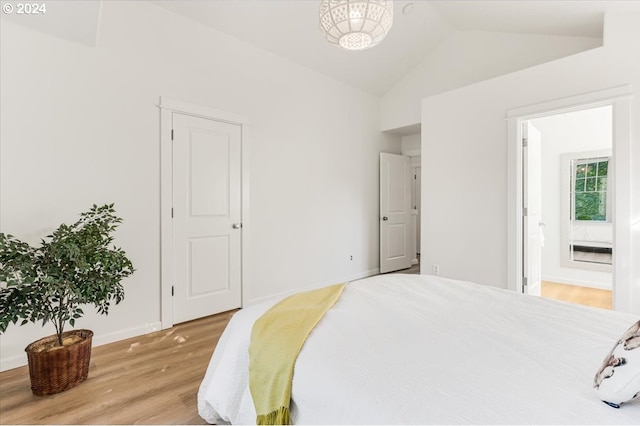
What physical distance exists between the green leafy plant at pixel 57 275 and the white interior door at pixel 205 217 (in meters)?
0.90

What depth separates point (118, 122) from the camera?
271 centimetres

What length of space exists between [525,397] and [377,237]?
444cm

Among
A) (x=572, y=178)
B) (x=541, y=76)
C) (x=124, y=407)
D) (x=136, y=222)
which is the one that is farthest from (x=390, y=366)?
(x=572, y=178)

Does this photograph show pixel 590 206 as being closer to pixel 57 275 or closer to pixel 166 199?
pixel 166 199

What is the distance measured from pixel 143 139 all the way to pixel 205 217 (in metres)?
0.91

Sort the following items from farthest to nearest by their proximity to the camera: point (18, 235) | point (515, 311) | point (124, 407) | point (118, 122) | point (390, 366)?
point (118, 122) < point (18, 235) < point (124, 407) < point (515, 311) < point (390, 366)

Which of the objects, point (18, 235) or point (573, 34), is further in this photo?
point (573, 34)

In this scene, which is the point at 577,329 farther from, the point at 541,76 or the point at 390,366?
the point at 541,76

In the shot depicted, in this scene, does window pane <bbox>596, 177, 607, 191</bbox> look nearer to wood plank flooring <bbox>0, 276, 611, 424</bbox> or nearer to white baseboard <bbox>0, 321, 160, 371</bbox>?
wood plank flooring <bbox>0, 276, 611, 424</bbox>

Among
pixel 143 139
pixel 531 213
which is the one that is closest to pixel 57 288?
pixel 143 139

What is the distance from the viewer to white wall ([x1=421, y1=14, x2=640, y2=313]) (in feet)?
8.54

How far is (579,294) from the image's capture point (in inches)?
155

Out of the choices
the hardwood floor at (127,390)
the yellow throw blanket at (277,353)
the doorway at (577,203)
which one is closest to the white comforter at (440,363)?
the yellow throw blanket at (277,353)

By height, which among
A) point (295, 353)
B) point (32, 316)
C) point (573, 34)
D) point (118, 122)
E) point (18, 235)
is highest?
point (573, 34)
